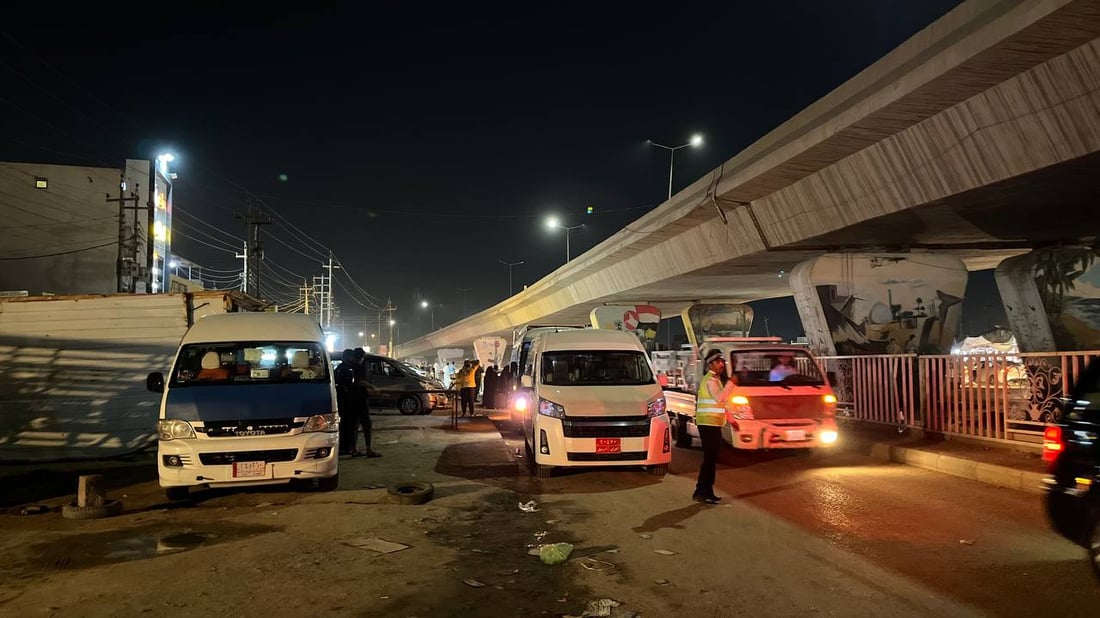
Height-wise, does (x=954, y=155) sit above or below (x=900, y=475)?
above

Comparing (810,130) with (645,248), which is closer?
(810,130)

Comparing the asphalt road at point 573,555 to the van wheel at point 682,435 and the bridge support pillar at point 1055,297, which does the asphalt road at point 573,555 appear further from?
the bridge support pillar at point 1055,297

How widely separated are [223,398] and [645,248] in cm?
1974

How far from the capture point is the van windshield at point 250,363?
9148mm

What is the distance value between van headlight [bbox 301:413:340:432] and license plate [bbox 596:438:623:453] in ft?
10.9

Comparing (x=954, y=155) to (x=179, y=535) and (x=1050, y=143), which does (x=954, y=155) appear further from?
(x=179, y=535)

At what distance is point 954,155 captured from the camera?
12336 millimetres

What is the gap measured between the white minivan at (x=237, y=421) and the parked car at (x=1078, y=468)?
7.13 metres

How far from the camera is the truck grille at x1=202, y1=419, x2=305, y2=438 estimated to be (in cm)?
811

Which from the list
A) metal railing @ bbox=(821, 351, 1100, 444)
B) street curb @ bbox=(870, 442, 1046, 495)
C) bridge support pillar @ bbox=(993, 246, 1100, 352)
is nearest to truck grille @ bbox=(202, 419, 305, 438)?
street curb @ bbox=(870, 442, 1046, 495)

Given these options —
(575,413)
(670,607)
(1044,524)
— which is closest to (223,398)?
(575,413)

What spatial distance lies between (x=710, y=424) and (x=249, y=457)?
5.31 meters

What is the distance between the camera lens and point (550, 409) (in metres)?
9.74

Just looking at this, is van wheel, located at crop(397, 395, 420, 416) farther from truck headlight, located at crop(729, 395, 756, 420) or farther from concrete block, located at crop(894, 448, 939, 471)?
concrete block, located at crop(894, 448, 939, 471)
